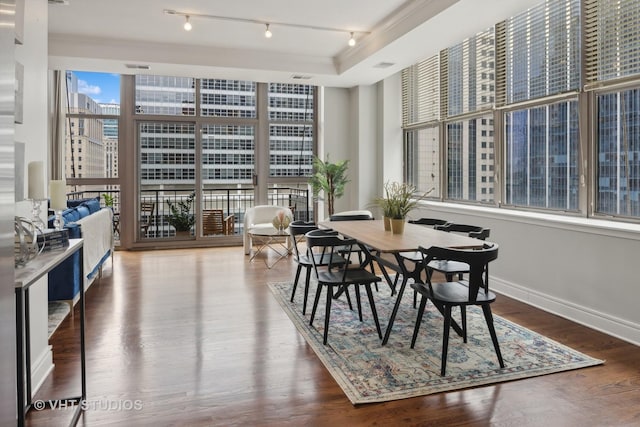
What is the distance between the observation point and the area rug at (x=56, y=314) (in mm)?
3588

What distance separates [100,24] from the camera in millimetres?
5246

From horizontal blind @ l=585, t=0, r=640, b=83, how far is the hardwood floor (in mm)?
2105

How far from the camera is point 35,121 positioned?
8.75 feet

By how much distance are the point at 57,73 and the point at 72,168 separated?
58.0 inches

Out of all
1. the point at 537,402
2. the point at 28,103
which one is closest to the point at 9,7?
the point at 28,103

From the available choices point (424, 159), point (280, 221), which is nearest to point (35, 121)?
point (280, 221)

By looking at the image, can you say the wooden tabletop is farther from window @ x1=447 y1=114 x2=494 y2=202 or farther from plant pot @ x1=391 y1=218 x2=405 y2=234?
window @ x1=447 y1=114 x2=494 y2=202

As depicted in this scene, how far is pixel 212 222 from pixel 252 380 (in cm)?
565

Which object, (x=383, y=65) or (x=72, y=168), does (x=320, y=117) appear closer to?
(x=383, y=65)

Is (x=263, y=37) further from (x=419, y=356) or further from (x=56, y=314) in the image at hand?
(x=419, y=356)

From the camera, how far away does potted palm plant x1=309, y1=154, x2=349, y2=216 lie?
7.36 metres

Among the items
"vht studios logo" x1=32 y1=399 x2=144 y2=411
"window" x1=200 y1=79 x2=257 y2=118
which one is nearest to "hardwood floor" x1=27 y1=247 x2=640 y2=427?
"vht studios logo" x1=32 y1=399 x2=144 y2=411

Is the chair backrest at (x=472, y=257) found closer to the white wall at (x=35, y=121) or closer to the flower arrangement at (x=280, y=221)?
the white wall at (x=35, y=121)

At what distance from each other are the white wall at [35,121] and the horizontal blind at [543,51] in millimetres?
4181
